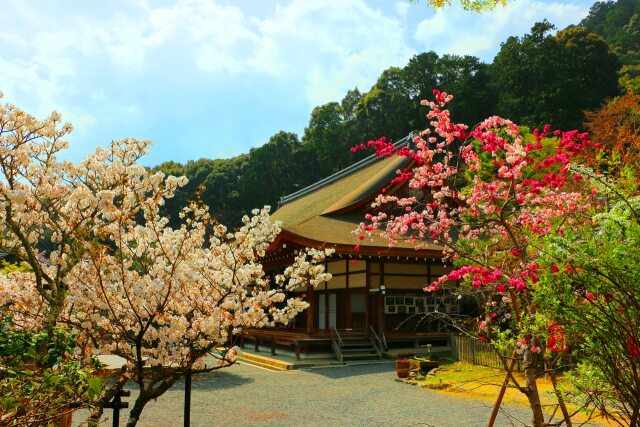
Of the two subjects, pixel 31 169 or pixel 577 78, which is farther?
pixel 577 78

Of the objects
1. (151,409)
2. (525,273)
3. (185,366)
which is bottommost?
(151,409)

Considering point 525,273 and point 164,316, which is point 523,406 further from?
point 164,316

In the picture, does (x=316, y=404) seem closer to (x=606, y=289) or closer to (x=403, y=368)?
(x=403, y=368)

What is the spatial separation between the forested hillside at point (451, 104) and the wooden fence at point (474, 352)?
25.9 meters

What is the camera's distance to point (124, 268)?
203 inches

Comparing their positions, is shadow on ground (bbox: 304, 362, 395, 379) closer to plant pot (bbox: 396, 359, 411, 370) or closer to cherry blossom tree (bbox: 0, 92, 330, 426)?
plant pot (bbox: 396, 359, 411, 370)

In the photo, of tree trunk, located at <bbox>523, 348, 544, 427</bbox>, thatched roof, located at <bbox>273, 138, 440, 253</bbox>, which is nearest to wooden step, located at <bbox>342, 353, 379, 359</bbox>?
thatched roof, located at <bbox>273, 138, 440, 253</bbox>

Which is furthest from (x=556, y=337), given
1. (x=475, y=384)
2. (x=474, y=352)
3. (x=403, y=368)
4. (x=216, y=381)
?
(x=216, y=381)

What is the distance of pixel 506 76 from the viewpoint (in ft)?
135

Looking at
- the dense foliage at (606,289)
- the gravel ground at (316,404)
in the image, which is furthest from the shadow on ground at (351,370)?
the dense foliage at (606,289)

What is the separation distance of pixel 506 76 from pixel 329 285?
30209 millimetres

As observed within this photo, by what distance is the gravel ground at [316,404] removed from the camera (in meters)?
9.02

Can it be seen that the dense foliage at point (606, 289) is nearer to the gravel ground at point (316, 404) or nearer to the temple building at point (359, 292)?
the gravel ground at point (316, 404)

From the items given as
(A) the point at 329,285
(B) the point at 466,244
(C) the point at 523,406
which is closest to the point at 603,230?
(B) the point at 466,244
